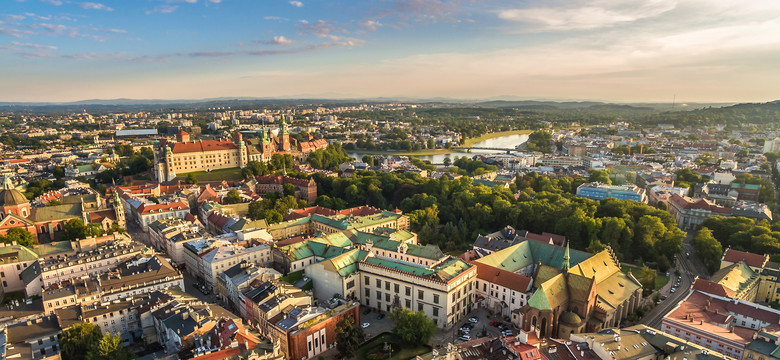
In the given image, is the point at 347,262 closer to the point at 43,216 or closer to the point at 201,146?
the point at 43,216

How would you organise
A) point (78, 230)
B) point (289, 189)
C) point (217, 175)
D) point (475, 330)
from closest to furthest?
point (475, 330)
point (78, 230)
point (289, 189)
point (217, 175)

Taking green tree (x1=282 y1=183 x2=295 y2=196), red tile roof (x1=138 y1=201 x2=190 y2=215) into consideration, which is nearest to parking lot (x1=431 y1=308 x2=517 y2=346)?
red tile roof (x1=138 y1=201 x2=190 y2=215)

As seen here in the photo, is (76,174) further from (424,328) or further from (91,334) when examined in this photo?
(424,328)

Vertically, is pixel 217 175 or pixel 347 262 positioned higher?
pixel 347 262

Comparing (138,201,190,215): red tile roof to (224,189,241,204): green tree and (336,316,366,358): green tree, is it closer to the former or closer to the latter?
(224,189,241,204): green tree

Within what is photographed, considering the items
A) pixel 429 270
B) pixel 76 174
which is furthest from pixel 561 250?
pixel 76 174

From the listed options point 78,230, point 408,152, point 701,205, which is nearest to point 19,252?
point 78,230
